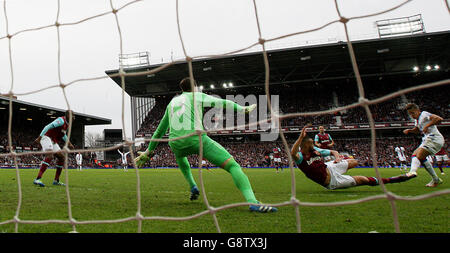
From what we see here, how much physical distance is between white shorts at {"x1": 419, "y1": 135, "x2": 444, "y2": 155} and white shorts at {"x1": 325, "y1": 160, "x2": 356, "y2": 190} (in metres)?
2.04

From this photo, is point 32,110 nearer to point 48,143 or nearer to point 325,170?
point 48,143

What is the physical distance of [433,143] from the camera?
575 cm

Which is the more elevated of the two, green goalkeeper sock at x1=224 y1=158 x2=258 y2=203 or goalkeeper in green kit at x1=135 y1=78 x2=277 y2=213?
goalkeeper in green kit at x1=135 y1=78 x2=277 y2=213

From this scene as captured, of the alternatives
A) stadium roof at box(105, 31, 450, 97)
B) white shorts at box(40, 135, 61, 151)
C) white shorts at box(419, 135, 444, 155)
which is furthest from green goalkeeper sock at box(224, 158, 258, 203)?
stadium roof at box(105, 31, 450, 97)

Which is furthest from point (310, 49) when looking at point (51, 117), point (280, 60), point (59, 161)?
point (51, 117)

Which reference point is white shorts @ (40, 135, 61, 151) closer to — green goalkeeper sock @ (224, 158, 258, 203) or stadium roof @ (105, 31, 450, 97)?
green goalkeeper sock @ (224, 158, 258, 203)

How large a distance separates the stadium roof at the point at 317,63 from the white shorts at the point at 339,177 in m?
19.9

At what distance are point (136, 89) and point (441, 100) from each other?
29.7m

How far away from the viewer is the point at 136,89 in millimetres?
32469

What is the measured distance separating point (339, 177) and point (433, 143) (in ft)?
7.61

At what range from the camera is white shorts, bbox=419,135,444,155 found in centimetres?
571

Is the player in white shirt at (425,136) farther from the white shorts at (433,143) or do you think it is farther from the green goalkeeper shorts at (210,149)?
the green goalkeeper shorts at (210,149)

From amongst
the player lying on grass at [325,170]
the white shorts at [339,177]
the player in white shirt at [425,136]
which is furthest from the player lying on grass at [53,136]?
the player in white shirt at [425,136]

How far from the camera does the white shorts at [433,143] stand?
571cm
